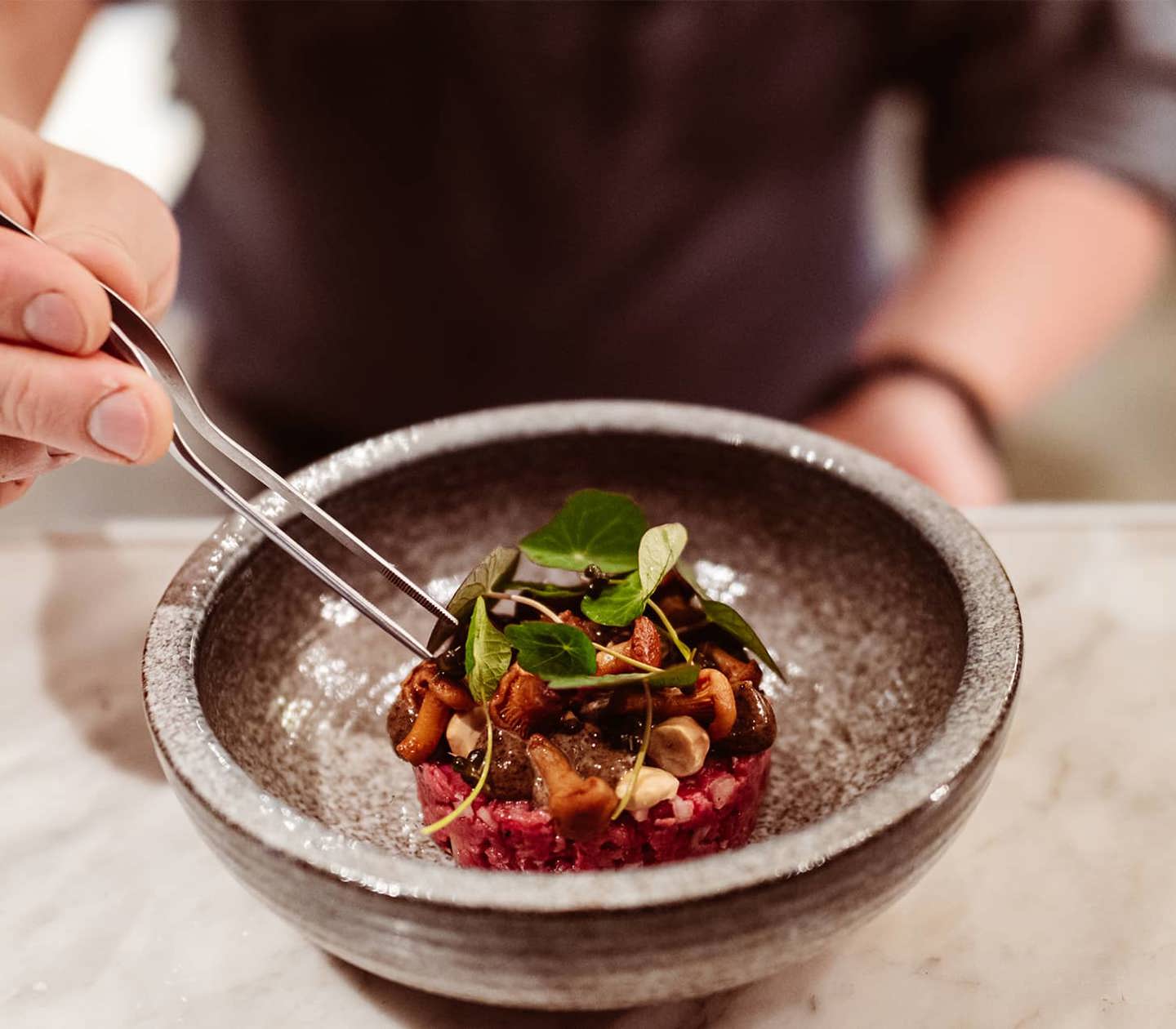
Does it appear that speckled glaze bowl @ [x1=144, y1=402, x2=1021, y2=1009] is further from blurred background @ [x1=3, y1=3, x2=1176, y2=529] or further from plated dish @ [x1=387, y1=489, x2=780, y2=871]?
blurred background @ [x1=3, y1=3, x2=1176, y2=529]

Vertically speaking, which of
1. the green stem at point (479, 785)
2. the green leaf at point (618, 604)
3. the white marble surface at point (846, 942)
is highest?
the green leaf at point (618, 604)

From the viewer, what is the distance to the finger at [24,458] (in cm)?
91

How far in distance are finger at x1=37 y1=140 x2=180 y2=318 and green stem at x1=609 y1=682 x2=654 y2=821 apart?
1.78ft

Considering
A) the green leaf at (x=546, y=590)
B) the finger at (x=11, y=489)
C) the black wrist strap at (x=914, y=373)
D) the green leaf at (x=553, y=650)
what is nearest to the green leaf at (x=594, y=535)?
the green leaf at (x=546, y=590)

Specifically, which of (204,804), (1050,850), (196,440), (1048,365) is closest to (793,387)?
(1048,365)

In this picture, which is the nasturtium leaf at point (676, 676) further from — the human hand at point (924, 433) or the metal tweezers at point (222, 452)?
the human hand at point (924, 433)

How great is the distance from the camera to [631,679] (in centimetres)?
79

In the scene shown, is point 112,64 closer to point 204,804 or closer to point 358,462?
point 358,462

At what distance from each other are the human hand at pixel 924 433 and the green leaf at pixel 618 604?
3.03 feet

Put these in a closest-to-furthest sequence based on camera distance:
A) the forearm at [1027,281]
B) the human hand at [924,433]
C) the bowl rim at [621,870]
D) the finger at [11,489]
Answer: the bowl rim at [621,870] < the finger at [11,489] < the human hand at [924,433] < the forearm at [1027,281]

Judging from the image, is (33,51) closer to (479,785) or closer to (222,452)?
(222,452)

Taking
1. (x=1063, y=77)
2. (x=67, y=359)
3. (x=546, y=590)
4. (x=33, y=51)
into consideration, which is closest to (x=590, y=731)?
(x=546, y=590)

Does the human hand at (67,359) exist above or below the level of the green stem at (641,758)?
above

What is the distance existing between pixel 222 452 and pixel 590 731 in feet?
1.16
